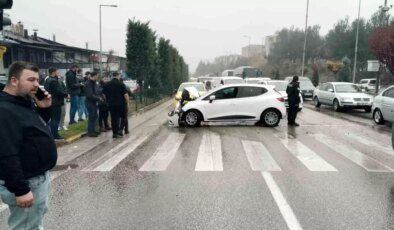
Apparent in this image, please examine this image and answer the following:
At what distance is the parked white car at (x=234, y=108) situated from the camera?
15.1 meters

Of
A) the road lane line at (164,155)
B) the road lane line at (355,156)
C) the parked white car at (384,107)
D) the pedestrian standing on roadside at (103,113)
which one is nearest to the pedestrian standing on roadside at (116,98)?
the pedestrian standing on roadside at (103,113)

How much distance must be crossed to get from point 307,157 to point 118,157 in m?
4.27

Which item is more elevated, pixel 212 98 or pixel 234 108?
pixel 212 98

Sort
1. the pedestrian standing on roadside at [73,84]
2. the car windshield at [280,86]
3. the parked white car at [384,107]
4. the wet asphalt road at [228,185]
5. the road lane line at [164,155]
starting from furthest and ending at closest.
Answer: the car windshield at [280,86] < the parked white car at [384,107] < the pedestrian standing on roadside at [73,84] < the road lane line at [164,155] < the wet asphalt road at [228,185]

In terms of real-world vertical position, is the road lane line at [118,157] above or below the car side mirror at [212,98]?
below

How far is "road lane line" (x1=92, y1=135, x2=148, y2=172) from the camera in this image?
27.3ft

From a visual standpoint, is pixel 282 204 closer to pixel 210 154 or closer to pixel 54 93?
pixel 210 154

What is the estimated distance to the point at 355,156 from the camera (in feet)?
30.9

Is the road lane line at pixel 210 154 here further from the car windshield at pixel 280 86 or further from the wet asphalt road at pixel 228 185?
the car windshield at pixel 280 86

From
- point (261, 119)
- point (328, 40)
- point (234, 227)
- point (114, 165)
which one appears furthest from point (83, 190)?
point (328, 40)

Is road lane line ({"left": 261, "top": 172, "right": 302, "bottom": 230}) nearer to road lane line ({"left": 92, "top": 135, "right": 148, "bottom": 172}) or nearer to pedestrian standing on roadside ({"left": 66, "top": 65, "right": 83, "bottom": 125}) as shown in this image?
road lane line ({"left": 92, "top": 135, "right": 148, "bottom": 172})

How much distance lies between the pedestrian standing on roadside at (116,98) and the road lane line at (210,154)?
2691 mm

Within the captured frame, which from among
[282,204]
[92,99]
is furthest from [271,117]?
[282,204]

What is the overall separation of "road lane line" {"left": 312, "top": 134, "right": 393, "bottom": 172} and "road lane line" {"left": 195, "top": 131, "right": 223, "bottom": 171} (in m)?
2.89
